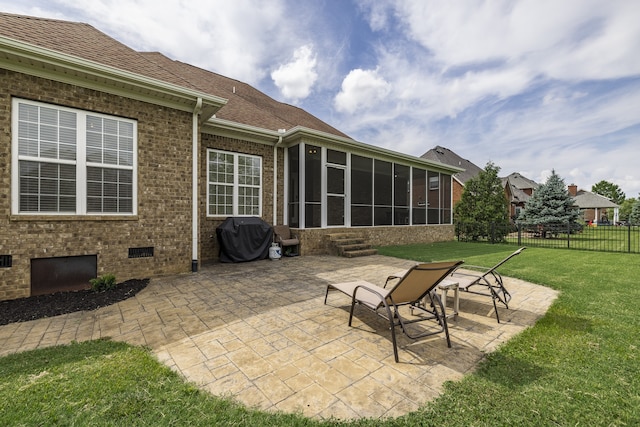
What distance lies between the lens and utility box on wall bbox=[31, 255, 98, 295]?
16.8 ft

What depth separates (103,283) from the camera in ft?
17.4

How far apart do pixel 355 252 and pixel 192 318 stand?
630 cm

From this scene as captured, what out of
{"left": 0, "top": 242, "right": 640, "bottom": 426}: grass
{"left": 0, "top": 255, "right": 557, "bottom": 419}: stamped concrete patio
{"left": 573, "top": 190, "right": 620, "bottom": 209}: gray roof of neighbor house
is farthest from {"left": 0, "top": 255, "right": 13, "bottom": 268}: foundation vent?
{"left": 573, "top": 190, "right": 620, "bottom": 209}: gray roof of neighbor house

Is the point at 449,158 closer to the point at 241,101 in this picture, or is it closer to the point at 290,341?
the point at 241,101

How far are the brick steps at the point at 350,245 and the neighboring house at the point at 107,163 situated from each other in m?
1.01

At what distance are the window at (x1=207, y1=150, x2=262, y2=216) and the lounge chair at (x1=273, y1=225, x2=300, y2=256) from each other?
89cm

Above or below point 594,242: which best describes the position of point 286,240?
above

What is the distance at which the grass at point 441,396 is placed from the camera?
73.8 inches

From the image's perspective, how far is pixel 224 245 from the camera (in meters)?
7.97

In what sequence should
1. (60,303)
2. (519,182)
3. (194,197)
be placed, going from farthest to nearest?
(519,182) < (194,197) < (60,303)

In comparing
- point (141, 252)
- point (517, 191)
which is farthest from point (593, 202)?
point (141, 252)

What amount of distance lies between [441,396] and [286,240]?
24.2 feet

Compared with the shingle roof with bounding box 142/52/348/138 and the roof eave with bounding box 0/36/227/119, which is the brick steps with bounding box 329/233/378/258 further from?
the roof eave with bounding box 0/36/227/119

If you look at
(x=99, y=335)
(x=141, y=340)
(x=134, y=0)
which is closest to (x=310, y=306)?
(x=141, y=340)
